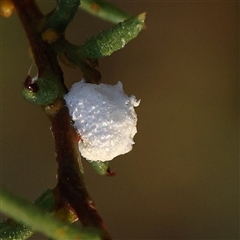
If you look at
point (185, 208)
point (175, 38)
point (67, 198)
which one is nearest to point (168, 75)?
point (175, 38)


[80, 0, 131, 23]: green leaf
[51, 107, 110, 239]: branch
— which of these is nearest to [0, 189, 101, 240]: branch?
[51, 107, 110, 239]: branch

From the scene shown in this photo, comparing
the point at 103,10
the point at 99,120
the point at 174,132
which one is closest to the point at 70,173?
the point at 99,120

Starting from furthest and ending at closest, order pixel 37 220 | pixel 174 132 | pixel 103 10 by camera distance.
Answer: pixel 174 132
pixel 103 10
pixel 37 220

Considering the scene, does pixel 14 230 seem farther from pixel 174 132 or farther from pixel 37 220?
pixel 174 132

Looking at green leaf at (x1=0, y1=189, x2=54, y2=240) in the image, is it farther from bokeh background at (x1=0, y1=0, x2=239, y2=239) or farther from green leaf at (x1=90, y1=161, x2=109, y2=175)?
bokeh background at (x1=0, y1=0, x2=239, y2=239)

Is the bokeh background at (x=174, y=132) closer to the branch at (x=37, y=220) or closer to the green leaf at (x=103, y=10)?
the green leaf at (x=103, y=10)

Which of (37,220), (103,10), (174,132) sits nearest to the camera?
(37,220)

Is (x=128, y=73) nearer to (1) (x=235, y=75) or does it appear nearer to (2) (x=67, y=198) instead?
(1) (x=235, y=75)
